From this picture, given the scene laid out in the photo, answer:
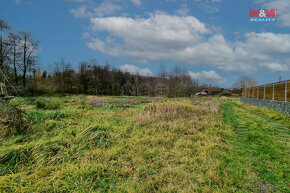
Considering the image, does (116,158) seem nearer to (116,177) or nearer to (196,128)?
(116,177)

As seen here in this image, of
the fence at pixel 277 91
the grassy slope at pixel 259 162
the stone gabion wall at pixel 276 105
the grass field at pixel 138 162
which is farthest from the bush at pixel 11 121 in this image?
the fence at pixel 277 91

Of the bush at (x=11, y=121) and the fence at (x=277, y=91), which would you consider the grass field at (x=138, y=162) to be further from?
the fence at (x=277, y=91)

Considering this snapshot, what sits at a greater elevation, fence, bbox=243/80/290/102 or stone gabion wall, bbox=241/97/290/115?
fence, bbox=243/80/290/102

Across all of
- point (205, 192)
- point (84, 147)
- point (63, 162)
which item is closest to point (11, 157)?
point (63, 162)

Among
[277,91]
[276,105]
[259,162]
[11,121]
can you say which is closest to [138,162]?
[259,162]

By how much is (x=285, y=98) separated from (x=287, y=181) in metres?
10.3

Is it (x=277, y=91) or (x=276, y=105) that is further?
(x=277, y=91)

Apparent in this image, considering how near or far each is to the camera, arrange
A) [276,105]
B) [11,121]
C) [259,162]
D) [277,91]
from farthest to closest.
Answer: [277,91] < [276,105] < [11,121] < [259,162]

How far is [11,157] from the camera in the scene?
10.5ft

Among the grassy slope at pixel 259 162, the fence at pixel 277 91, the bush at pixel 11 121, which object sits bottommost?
the grassy slope at pixel 259 162

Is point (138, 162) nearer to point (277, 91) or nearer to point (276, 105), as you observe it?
point (276, 105)

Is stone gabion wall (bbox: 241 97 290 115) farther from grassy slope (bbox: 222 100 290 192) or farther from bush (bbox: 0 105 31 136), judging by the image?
bush (bbox: 0 105 31 136)

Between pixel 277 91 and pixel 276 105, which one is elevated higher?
pixel 277 91

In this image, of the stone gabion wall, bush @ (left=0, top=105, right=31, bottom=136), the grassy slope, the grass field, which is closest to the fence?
the stone gabion wall
